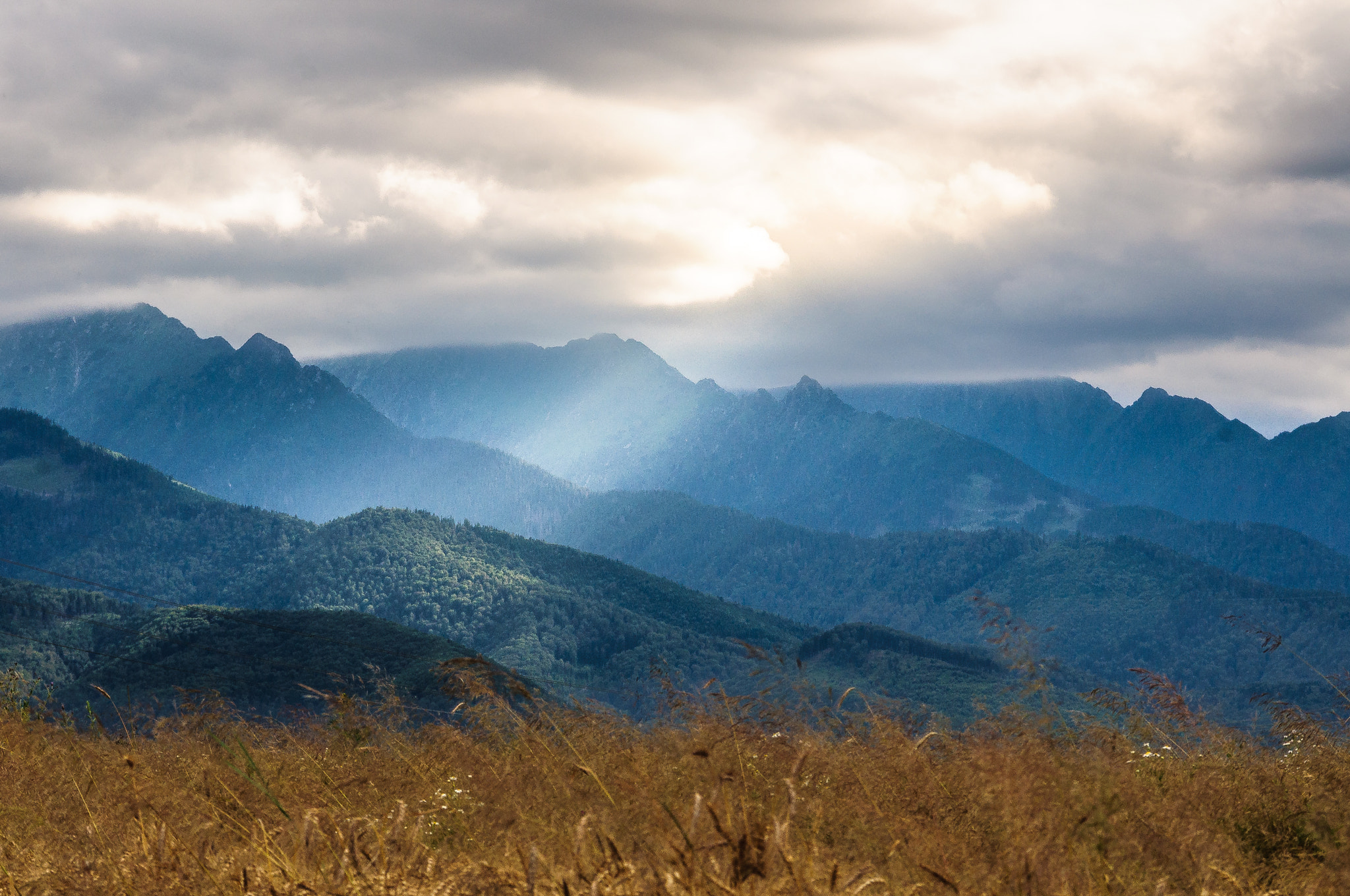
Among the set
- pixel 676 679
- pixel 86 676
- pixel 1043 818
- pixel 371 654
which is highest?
pixel 1043 818

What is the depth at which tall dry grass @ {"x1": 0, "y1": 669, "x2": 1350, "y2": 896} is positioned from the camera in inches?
161

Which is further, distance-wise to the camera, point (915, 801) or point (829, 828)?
point (915, 801)

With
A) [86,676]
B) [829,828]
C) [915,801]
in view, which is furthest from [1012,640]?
[86,676]

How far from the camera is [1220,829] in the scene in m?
5.81

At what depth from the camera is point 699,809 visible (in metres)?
3.68

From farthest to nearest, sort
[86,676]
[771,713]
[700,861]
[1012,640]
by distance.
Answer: [86,676], [771,713], [1012,640], [700,861]

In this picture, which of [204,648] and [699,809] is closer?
[699,809]

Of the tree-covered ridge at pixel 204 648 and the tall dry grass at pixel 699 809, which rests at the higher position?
the tall dry grass at pixel 699 809

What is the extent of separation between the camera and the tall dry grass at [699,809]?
161 inches

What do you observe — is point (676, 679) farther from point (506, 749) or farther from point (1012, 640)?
point (1012, 640)

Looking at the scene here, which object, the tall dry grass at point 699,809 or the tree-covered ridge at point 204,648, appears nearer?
the tall dry grass at point 699,809

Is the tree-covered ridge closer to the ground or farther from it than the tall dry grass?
closer to the ground

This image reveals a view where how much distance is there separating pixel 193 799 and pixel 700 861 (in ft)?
12.1

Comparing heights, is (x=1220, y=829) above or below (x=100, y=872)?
above
